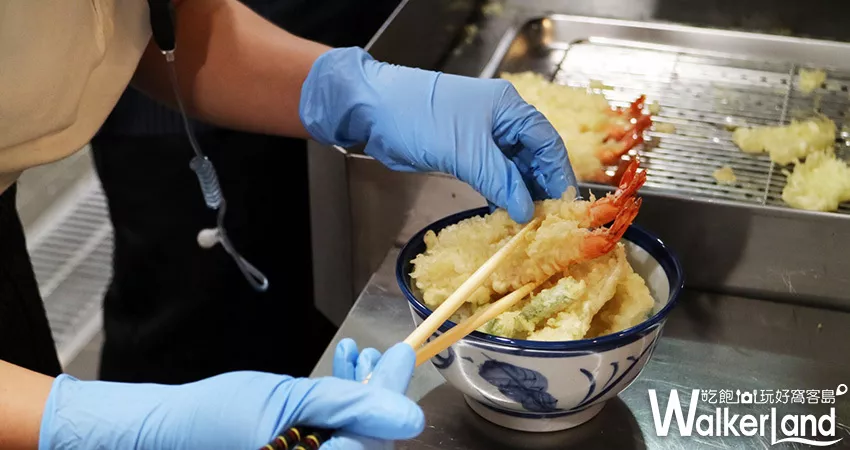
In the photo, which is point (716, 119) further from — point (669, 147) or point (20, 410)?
point (20, 410)

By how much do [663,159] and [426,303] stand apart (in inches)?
23.5

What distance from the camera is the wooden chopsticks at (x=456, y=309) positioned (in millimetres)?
805

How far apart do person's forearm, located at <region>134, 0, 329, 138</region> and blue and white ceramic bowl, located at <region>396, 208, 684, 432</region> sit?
1.23 ft

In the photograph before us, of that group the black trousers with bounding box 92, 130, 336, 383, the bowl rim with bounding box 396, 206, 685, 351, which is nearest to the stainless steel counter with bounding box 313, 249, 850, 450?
the bowl rim with bounding box 396, 206, 685, 351

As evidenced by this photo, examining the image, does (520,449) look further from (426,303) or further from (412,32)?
(412,32)

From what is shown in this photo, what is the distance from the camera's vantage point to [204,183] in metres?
1.32

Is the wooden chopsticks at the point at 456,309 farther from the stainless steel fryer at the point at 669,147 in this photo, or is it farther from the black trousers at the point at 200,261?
the black trousers at the point at 200,261

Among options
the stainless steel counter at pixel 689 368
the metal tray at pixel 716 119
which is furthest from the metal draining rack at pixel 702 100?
the stainless steel counter at pixel 689 368

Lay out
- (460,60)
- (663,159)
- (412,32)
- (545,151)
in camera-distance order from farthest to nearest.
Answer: (460,60), (412,32), (663,159), (545,151)

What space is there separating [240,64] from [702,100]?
31.6 inches

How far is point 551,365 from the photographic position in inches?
32.6

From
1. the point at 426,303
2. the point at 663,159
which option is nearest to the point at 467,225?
the point at 426,303

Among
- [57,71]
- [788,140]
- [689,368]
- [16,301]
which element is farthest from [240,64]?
[788,140]

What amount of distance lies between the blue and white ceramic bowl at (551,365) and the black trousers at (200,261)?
32.0 inches
